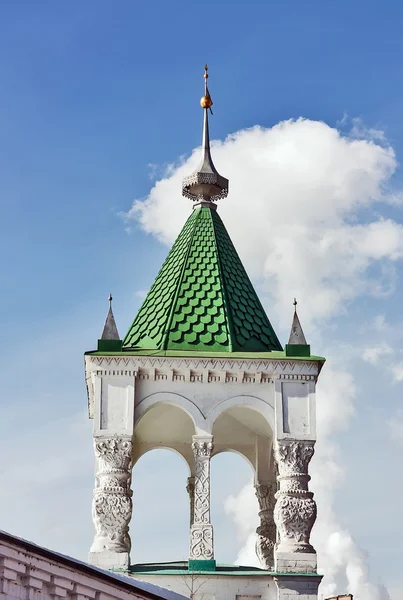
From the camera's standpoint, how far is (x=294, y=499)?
82.4ft

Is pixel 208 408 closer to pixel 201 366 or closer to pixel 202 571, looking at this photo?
pixel 201 366

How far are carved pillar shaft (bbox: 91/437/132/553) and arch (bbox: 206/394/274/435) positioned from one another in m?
1.71

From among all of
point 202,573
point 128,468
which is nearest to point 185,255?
point 128,468

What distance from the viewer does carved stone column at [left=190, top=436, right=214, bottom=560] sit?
2469 cm

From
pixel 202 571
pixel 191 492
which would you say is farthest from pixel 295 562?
pixel 191 492

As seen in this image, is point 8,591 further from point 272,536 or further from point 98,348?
point 272,536

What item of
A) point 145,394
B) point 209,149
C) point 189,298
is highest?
point 209,149

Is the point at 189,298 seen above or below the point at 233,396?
above

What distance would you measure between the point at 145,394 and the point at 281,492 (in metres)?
3.10

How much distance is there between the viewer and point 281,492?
25234 millimetres

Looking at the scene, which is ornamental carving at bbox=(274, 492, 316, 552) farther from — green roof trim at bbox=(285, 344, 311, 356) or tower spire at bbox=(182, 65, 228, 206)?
tower spire at bbox=(182, 65, 228, 206)

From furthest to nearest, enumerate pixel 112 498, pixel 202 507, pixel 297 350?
pixel 297 350 → pixel 202 507 → pixel 112 498

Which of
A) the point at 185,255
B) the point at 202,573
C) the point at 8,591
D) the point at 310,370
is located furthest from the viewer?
the point at 185,255

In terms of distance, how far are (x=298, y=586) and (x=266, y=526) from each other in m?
3.19
